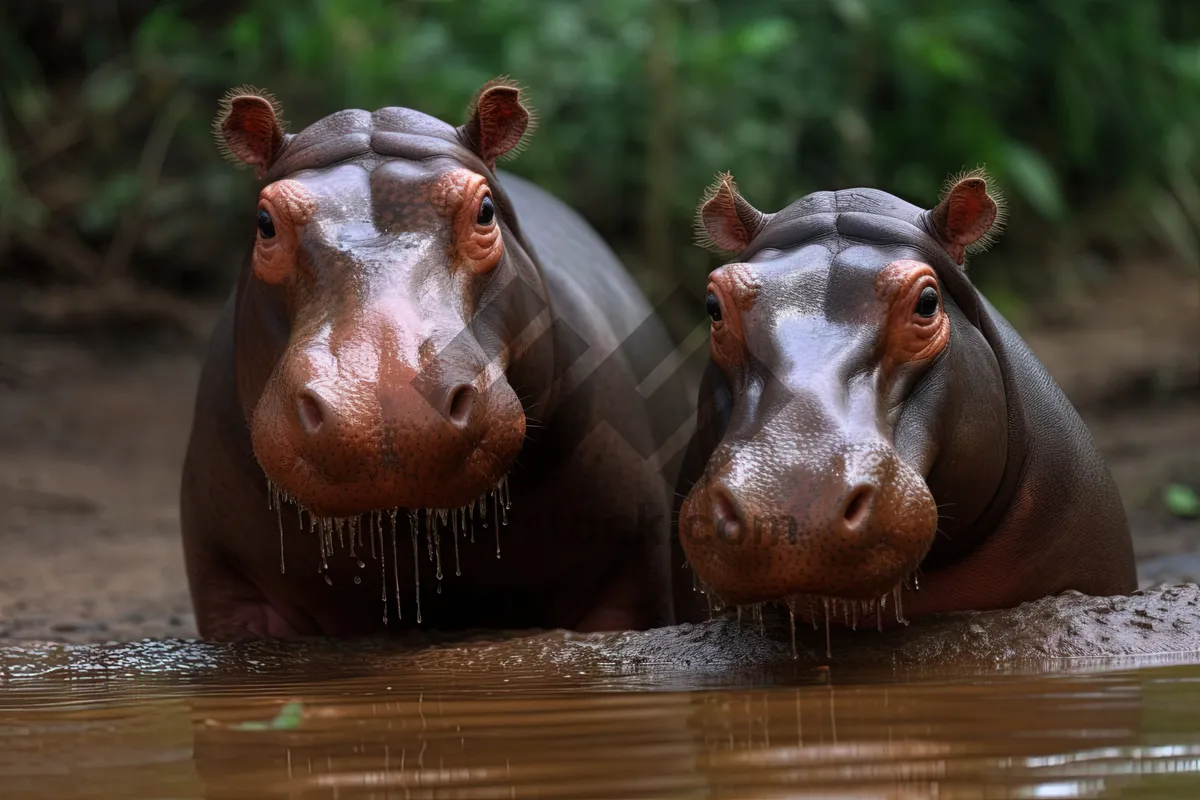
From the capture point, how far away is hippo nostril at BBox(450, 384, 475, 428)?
14.4 ft

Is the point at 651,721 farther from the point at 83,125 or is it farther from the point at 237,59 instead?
the point at 83,125

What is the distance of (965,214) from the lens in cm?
474

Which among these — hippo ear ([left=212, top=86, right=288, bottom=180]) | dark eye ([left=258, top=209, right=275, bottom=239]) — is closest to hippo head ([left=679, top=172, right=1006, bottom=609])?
dark eye ([left=258, top=209, right=275, bottom=239])

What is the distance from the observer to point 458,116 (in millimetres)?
10172

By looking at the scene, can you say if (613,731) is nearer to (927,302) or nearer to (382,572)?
(927,302)

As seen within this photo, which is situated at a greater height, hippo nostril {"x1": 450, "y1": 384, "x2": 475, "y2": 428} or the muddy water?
hippo nostril {"x1": 450, "y1": 384, "x2": 475, "y2": 428}

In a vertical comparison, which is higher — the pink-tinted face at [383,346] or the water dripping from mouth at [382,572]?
the pink-tinted face at [383,346]

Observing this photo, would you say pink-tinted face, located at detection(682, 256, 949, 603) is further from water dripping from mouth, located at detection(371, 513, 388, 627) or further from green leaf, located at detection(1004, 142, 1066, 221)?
green leaf, located at detection(1004, 142, 1066, 221)

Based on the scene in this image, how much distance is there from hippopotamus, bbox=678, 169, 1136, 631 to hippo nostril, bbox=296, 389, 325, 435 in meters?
0.91

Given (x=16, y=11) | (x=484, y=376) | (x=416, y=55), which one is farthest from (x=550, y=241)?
(x=16, y=11)

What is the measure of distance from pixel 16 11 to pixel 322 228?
28.1 feet

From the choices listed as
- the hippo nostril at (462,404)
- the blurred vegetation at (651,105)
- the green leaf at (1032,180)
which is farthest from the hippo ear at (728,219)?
the green leaf at (1032,180)

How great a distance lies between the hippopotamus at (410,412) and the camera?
437 centimetres

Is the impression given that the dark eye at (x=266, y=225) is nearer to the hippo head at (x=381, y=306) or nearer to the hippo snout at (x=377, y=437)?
the hippo head at (x=381, y=306)
